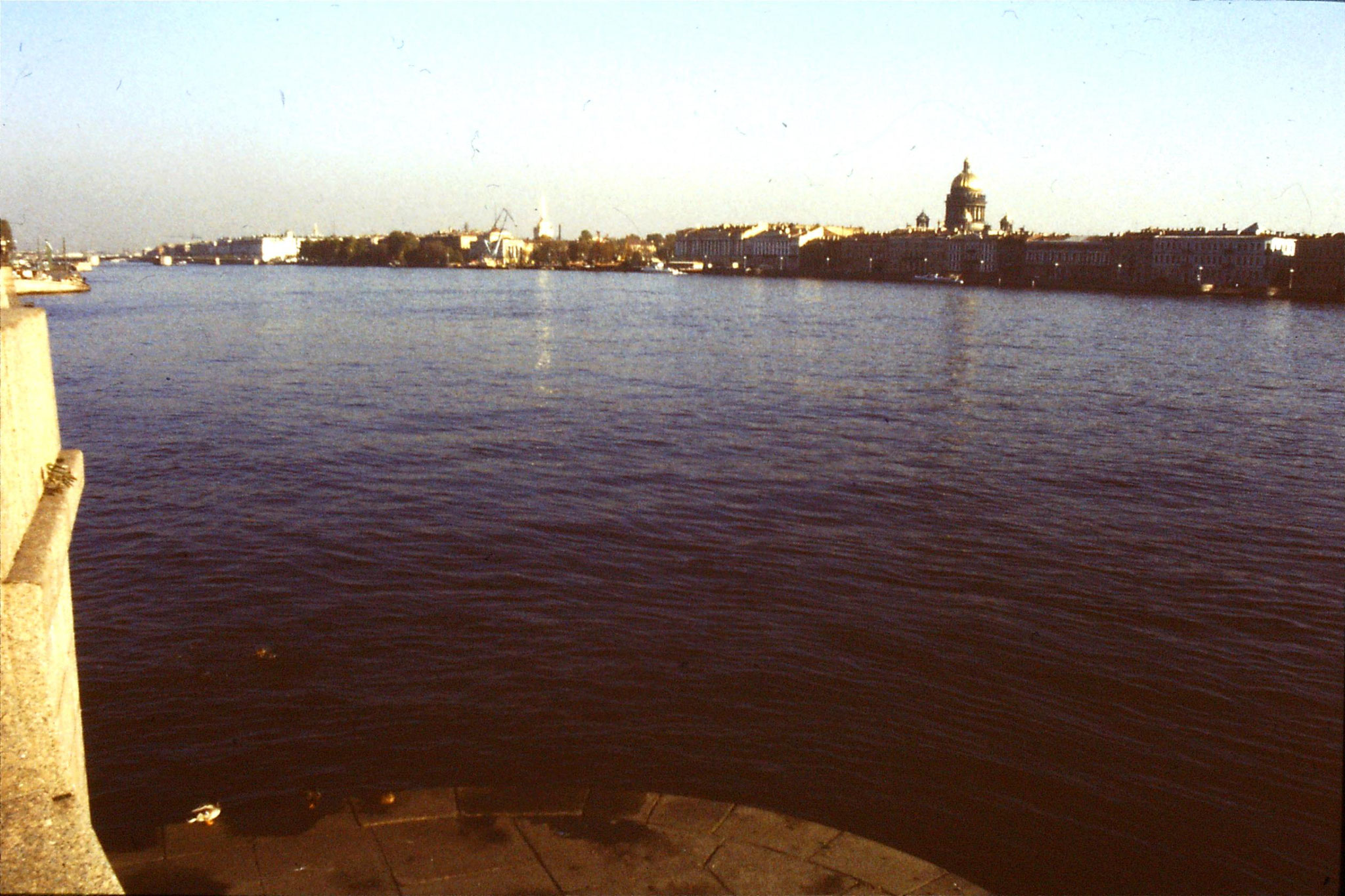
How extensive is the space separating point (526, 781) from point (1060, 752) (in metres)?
2.71

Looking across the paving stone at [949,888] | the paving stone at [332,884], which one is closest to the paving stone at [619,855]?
the paving stone at [332,884]

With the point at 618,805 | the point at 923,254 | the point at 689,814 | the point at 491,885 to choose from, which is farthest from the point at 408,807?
the point at 923,254

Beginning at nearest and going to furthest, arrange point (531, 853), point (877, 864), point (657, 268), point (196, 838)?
point (531, 853), point (877, 864), point (196, 838), point (657, 268)

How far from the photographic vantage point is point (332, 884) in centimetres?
390

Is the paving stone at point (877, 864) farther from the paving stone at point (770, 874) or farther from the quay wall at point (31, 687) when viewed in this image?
the quay wall at point (31, 687)

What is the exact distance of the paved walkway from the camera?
394 cm

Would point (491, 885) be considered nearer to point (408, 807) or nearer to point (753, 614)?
point (408, 807)

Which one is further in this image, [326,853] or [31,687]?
[326,853]

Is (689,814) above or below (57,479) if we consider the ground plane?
below

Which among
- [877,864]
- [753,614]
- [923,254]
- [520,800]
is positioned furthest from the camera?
[923,254]

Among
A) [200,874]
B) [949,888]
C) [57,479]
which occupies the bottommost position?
[949,888]

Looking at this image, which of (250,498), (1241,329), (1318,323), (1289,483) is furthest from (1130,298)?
(250,498)

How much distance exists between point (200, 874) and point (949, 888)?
106 inches

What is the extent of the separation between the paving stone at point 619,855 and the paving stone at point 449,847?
0.24 feet
